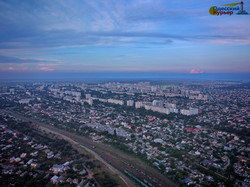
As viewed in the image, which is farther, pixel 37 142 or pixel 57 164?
pixel 37 142

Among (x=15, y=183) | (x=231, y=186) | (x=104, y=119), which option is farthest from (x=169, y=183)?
(x=104, y=119)

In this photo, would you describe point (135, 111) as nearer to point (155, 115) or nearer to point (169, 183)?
point (155, 115)

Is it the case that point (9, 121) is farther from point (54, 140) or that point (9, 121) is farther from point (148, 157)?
point (148, 157)

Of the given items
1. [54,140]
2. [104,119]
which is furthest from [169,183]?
[104,119]

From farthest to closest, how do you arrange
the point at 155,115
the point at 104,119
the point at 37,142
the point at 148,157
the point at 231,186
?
the point at 155,115
the point at 104,119
the point at 37,142
the point at 148,157
the point at 231,186

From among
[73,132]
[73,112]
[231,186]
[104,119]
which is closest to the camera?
[231,186]

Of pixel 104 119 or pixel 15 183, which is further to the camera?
pixel 104 119
